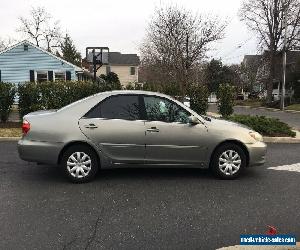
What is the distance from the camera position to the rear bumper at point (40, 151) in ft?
21.0

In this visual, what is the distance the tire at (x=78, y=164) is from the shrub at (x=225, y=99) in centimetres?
955

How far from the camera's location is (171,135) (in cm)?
664

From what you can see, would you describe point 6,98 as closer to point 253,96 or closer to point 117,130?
point 117,130

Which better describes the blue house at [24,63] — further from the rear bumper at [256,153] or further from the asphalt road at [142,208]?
the rear bumper at [256,153]

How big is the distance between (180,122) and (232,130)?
3.31 feet

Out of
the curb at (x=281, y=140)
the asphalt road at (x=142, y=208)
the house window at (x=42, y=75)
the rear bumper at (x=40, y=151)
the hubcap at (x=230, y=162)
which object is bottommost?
the asphalt road at (x=142, y=208)

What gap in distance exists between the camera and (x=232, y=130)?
270 inches

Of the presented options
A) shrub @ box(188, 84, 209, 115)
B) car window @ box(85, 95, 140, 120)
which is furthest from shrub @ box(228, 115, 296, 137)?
car window @ box(85, 95, 140, 120)

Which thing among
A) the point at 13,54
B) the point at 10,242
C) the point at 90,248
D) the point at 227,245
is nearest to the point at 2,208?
the point at 10,242

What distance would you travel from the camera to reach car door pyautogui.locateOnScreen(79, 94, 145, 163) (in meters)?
6.50

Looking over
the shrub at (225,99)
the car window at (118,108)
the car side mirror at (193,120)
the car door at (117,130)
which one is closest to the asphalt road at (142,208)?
the car door at (117,130)

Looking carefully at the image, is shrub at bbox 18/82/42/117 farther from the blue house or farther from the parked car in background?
the parked car in background

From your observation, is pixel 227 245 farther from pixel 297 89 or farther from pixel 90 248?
pixel 297 89

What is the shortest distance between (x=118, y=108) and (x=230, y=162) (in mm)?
2352
